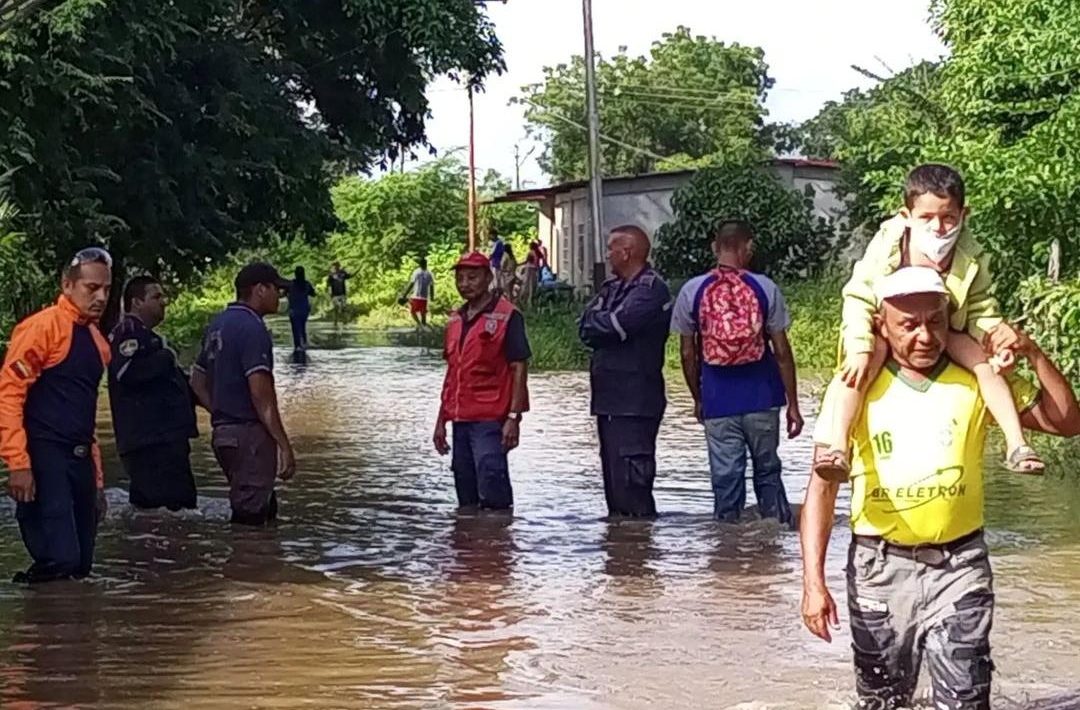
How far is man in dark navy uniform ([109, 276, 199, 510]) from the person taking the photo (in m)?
10.9

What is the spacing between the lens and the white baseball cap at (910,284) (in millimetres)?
4961

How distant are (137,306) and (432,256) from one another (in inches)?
1889

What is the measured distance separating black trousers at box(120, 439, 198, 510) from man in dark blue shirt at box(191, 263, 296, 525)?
2.04ft

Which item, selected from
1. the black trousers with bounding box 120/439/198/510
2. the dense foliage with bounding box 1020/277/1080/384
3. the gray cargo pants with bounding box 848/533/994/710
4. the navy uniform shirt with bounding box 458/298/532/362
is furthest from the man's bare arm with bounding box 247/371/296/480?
the gray cargo pants with bounding box 848/533/994/710

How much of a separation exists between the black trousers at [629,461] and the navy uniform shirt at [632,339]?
97mm

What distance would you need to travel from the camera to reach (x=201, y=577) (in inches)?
375

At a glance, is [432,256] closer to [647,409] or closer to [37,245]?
[37,245]

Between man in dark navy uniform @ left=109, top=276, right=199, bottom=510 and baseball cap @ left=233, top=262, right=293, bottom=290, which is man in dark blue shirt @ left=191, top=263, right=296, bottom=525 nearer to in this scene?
baseball cap @ left=233, top=262, right=293, bottom=290

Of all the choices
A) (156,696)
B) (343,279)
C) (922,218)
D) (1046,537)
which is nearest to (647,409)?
(1046,537)

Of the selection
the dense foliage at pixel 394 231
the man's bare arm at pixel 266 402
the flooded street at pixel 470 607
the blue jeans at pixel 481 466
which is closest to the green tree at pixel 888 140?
the flooded street at pixel 470 607

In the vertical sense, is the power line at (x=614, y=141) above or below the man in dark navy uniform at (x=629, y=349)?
above

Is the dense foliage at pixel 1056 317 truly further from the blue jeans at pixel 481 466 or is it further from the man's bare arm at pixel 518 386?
the blue jeans at pixel 481 466

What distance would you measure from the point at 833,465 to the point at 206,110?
17356 millimetres

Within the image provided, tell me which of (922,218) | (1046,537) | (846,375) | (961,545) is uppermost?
(922,218)
